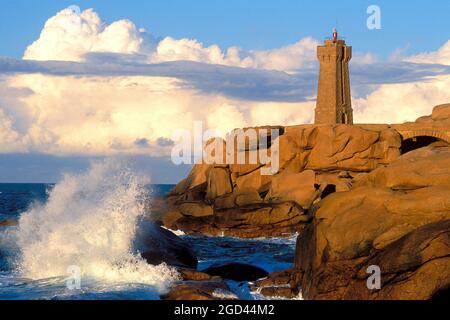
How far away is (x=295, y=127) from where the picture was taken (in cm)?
4722

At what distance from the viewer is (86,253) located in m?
20.0

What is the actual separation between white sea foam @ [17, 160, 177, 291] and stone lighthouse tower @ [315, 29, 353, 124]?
116 feet

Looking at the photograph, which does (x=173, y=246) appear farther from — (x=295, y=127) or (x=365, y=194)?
(x=295, y=127)

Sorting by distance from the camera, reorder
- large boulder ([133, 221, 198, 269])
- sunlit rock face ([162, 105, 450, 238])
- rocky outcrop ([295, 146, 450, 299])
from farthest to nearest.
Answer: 1. sunlit rock face ([162, 105, 450, 238])
2. large boulder ([133, 221, 198, 269])
3. rocky outcrop ([295, 146, 450, 299])

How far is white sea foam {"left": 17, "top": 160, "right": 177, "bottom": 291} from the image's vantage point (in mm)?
18969

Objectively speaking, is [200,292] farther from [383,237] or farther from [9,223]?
[9,223]

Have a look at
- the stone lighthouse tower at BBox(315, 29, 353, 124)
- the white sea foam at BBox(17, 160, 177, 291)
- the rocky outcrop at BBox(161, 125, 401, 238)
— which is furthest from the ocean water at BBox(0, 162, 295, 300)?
the stone lighthouse tower at BBox(315, 29, 353, 124)

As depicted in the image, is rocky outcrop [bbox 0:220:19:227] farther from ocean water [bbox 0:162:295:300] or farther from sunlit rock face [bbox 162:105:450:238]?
ocean water [bbox 0:162:295:300]

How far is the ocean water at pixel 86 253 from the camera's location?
17.4 metres

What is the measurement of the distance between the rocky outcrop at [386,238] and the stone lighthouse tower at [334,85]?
38812mm

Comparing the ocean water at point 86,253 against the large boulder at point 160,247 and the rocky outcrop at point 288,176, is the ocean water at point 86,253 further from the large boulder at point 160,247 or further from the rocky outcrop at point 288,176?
A: the rocky outcrop at point 288,176

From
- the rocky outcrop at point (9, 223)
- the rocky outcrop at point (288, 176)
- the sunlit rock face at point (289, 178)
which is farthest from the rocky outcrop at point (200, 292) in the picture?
the rocky outcrop at point (9, 223)
